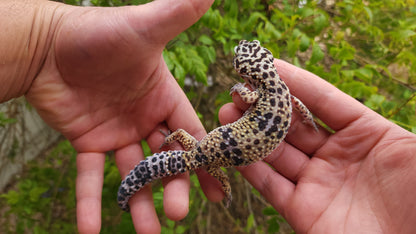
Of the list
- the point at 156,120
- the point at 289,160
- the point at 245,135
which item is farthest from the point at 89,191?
the point at 289,160

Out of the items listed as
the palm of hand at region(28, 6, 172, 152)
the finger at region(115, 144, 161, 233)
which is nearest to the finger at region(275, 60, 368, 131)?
the palm of hand at region(28, 6, 172, 152)

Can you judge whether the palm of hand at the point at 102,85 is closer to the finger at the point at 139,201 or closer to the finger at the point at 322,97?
the finger at the point at 139,201

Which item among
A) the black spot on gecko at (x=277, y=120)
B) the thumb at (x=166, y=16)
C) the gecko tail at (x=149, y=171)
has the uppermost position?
the thumb at (x=166, y=16)

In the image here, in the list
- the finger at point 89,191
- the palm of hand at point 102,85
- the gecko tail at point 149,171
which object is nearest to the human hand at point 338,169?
the gecko tail at point 149,171

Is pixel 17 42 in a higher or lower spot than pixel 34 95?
higher

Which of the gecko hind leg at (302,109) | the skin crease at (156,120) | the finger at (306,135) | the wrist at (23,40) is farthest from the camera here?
the finger at (306,135)

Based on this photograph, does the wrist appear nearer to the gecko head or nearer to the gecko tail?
the gecko tail

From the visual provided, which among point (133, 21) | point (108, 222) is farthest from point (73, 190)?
point (133, 21)

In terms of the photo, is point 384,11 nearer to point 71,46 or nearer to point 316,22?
point 316,22
